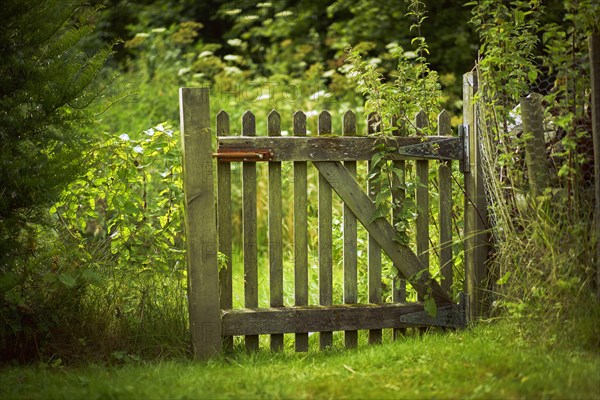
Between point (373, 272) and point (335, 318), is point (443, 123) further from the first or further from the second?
point (335, 318)

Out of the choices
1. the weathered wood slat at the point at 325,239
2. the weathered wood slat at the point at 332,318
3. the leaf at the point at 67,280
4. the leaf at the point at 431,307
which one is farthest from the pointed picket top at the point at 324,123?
the leaf at the point at 67,280

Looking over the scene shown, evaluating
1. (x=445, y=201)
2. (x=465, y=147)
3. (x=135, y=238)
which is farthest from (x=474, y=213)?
(x=135, y=238)

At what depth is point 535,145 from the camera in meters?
4.73

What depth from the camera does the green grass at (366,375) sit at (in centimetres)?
380

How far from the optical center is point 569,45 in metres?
4.79

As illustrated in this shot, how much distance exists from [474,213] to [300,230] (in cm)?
122

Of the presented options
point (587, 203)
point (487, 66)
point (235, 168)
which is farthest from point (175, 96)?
point (587, 203)

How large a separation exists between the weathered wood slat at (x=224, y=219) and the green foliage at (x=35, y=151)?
87 cm

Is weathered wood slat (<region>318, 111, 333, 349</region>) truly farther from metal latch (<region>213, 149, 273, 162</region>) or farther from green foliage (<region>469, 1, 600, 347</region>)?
green foliage (<region>469, 1, 600, 347</region>)

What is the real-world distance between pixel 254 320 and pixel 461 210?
1.88m

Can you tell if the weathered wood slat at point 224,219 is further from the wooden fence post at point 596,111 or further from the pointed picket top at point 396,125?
the wooden fence post at point 596,111

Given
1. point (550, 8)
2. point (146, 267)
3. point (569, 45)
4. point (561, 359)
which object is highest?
point (550, 8)

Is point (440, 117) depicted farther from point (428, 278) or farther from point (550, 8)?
point (550, 8)

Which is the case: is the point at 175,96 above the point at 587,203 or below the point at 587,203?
above
